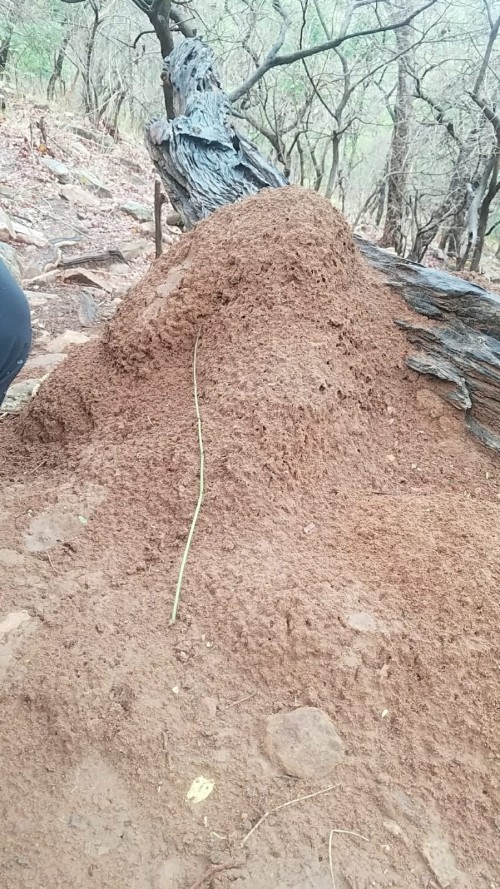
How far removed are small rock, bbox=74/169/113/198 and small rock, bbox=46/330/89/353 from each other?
202 inches

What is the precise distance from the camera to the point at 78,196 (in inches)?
301

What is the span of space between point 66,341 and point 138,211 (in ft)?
15.3

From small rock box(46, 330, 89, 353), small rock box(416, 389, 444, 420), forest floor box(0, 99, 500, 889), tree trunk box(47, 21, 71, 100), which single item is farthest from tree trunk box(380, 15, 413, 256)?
tree trunk box(47, 21, 71, 100)

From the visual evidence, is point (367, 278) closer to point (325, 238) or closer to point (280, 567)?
point (325, 238)

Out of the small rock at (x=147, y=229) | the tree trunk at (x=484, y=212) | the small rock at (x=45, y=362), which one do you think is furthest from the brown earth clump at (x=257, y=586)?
the small rock at (x=147, y=229)

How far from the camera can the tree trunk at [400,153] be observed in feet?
27.0

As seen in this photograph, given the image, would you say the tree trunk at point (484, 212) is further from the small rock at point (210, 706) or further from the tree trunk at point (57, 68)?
the tree trunk at point (57, 68)

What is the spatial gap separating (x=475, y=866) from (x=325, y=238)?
204cm

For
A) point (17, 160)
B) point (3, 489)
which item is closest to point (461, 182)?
point (17, 160)

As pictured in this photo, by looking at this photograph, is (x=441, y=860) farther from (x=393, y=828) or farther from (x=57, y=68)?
(x=57, y=68)

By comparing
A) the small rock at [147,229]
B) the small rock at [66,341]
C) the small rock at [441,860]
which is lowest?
the small rock at [441,860]

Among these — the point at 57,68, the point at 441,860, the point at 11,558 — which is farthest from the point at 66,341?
the point at 57,68

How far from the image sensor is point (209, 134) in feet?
11.5

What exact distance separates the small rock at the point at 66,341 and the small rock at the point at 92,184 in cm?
513
